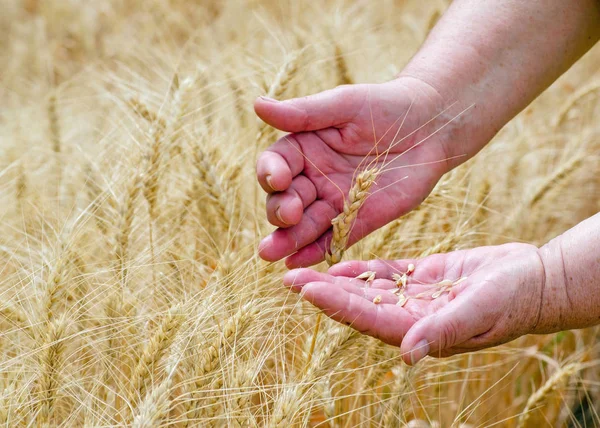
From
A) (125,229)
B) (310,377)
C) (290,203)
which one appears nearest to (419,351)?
(310,377)

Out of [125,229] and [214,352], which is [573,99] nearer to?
[125,229]

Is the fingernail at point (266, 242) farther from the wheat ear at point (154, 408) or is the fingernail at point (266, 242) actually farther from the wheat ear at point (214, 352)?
the wheat ear at point (154, 408)

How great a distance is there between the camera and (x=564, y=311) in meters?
1.57

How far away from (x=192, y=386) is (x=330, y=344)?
1.00 ft

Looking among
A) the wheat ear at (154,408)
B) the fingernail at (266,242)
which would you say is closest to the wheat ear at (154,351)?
the wheat ear at (154,408)

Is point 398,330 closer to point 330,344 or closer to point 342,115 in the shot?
point 330,344

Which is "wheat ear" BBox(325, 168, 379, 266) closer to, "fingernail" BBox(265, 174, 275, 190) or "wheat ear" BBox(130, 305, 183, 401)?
"fingernail" BBox(265, 174, 275, 190)

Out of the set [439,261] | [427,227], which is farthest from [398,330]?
[427,227]

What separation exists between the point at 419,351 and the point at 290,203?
485 mm

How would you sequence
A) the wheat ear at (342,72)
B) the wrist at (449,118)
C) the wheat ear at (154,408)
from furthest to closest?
the wheat ear at (342,72)
the wrist at (449,118)
the wheat ear at (154,408)

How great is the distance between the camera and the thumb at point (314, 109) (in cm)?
180

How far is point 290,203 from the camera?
5.65ft

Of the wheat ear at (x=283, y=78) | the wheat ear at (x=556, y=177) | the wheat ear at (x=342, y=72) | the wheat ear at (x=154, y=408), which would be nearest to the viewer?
the wheat ear at (x=154, y=408)

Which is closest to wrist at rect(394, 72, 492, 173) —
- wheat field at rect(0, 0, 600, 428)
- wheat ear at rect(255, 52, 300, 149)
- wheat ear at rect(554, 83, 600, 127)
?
wheat field at rect(0, 0, 600, 428)
